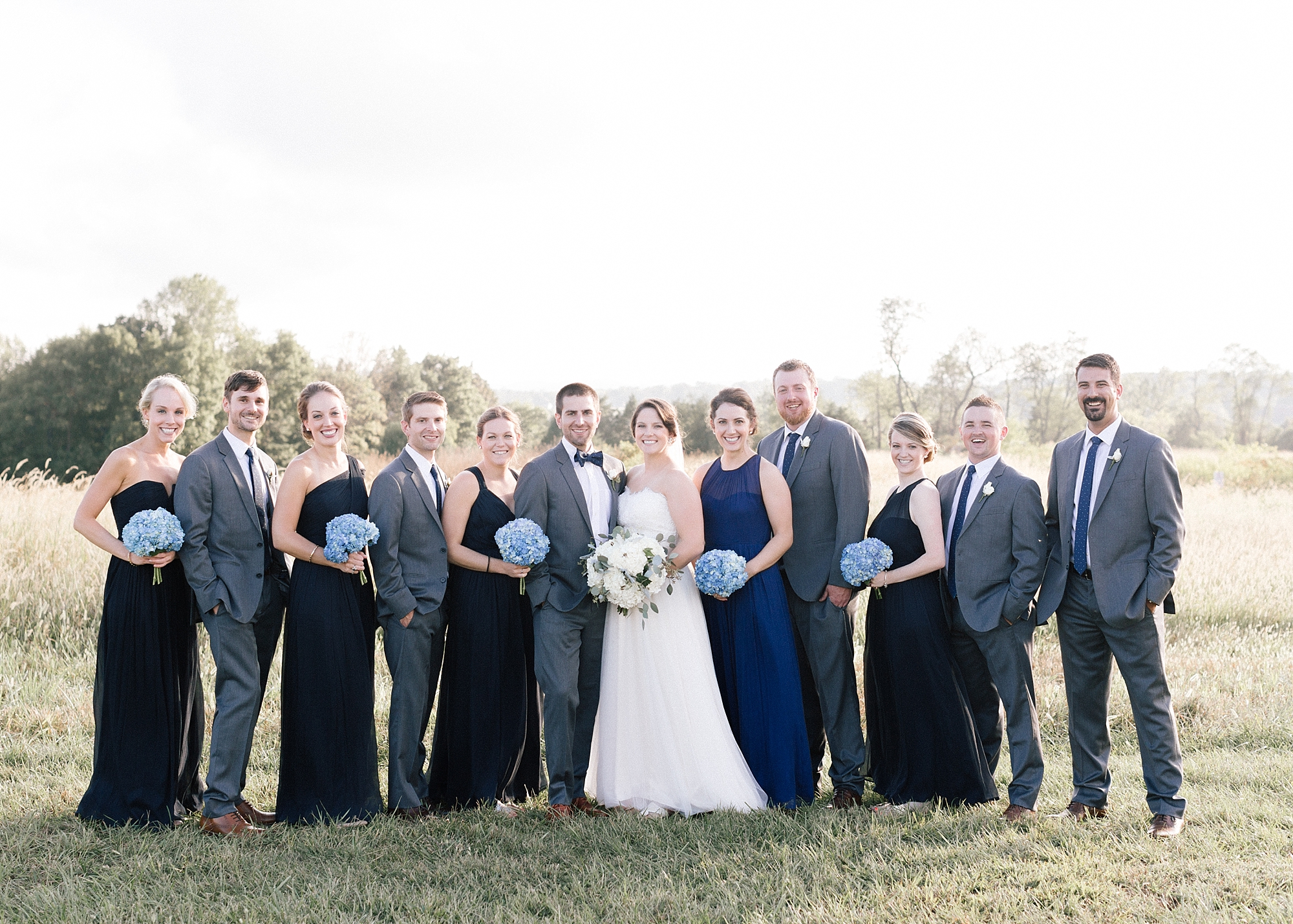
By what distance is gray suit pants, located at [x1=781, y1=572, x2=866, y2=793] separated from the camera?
19.2 ft

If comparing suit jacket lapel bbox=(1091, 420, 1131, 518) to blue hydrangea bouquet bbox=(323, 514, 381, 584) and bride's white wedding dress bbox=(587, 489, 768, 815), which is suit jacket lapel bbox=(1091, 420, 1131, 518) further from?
blue hydrangea bouquet bbox=(323, 514, 381, 584)

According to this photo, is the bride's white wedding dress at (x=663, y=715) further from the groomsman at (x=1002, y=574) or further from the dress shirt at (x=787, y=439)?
the groomsman at (x=1002, y=574)

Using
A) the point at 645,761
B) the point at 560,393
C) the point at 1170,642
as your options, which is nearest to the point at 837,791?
the point at 645,761

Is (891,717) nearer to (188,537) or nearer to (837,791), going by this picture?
(837,791)

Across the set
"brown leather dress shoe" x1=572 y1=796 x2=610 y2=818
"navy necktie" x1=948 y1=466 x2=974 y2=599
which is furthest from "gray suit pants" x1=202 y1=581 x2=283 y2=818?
"navy necktie" x1=948 y1=466 x2=974 y2=599

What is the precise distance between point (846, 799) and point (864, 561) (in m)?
1.59

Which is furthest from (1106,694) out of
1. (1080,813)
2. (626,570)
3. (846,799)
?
(626,570)

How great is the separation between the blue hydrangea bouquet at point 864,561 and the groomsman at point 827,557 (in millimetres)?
155

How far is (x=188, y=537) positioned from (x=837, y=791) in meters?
4.41

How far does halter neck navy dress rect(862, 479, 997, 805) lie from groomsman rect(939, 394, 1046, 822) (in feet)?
0.70

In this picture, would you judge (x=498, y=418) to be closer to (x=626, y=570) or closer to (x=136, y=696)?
(x=626, y=570)

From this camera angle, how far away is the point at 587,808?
18.3 ft

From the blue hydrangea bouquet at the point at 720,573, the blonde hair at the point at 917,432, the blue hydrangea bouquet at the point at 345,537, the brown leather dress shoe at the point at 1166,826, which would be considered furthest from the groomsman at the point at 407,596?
the brown leather dress shoe at the point at 1166,826

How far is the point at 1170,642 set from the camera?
10.4 m
